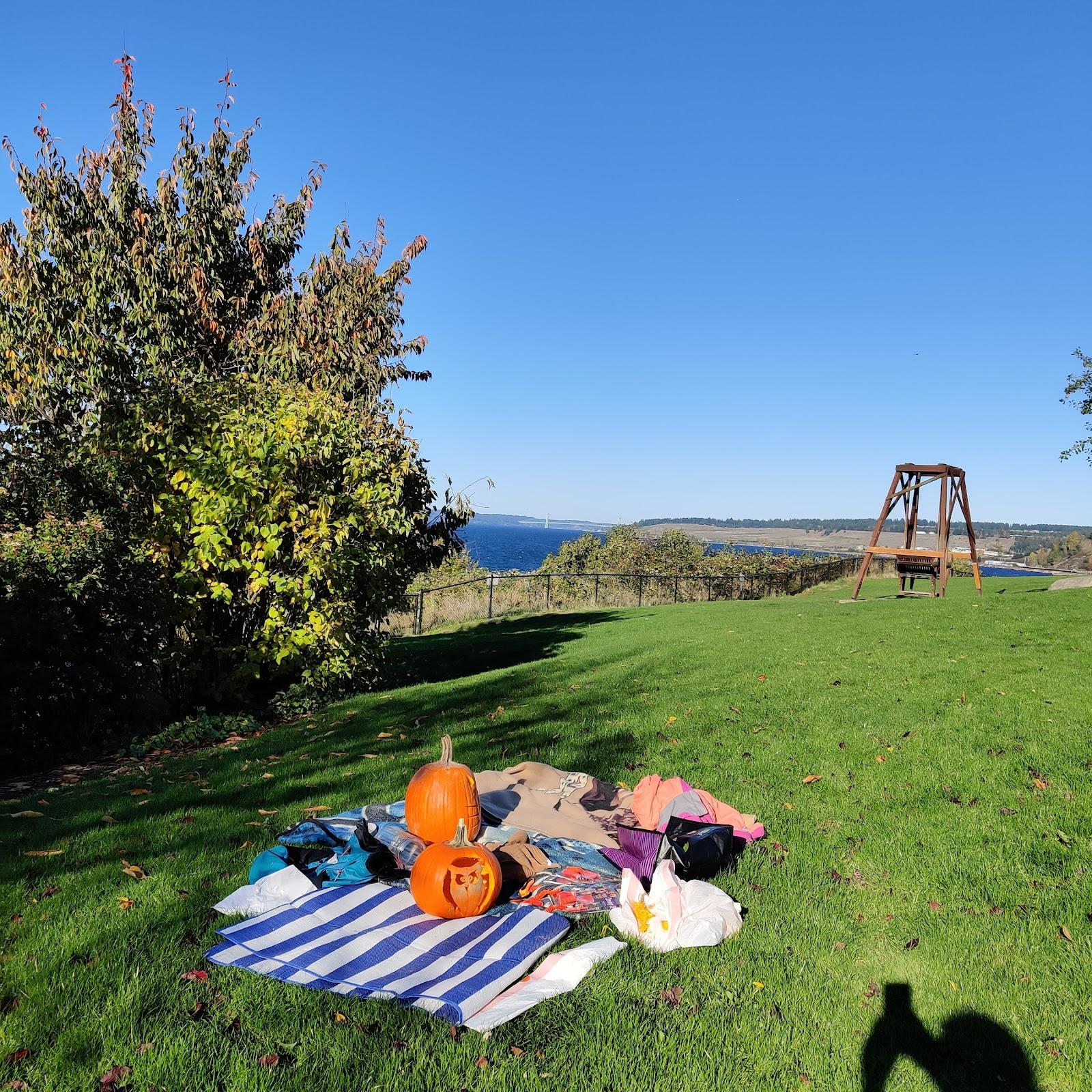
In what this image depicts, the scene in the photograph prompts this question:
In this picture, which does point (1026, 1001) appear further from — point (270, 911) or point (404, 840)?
point (270, 911)

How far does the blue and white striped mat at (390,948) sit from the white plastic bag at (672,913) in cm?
34

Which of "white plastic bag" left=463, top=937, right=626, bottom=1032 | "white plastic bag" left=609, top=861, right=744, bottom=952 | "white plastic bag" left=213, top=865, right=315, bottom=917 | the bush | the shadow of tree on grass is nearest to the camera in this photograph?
"white plastic bag" left=463, top=937, right=626, bottom=1032

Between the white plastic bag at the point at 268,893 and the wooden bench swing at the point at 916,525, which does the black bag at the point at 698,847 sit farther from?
the wooden bench swing at the point at 916,525

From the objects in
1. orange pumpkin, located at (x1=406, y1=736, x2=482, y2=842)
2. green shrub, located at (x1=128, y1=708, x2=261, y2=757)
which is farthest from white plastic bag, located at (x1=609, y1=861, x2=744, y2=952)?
green shrub, located at (x1=128, y1=708, x2=261, y2=757)

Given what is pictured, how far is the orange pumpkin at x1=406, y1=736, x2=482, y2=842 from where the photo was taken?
4496 mm

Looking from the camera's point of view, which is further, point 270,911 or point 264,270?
point 264,270

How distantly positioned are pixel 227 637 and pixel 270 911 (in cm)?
770

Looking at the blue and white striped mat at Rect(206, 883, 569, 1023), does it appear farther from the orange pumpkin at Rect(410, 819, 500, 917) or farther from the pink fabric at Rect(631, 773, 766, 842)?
the pink fabric at Rect(631, 773, 766, 842)

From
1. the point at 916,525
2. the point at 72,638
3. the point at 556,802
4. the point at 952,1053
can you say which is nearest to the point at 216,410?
A: the point at 72,638

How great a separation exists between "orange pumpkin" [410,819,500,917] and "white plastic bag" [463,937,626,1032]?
52cm

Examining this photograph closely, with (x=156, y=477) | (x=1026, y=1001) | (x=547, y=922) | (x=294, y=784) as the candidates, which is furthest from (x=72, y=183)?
(x=1026, y=1001)

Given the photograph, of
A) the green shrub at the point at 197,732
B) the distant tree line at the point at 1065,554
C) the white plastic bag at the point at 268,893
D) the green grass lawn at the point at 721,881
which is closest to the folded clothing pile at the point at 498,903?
the white plastic bag at the point at 268,893

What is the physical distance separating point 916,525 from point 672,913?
20283mm

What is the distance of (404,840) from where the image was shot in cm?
450
